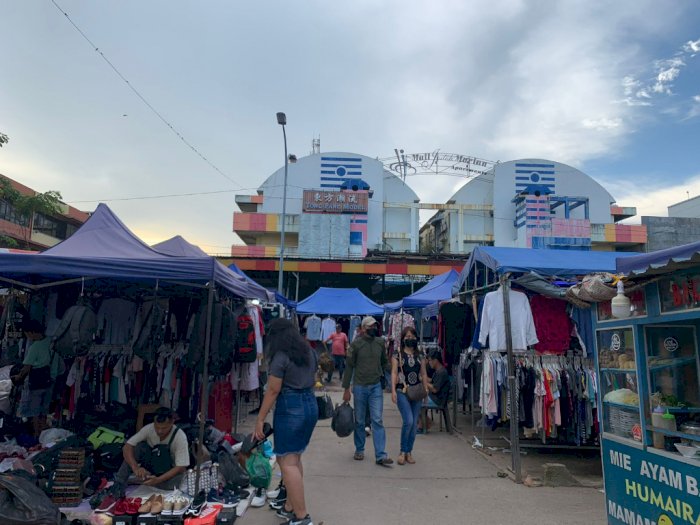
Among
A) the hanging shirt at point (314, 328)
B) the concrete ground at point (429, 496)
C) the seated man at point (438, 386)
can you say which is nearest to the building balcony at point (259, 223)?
the hanging shirt at point (314, 328)

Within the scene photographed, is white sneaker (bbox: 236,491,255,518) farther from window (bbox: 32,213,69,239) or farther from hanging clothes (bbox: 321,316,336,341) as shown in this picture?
window (bbox: 32,213,69,239)

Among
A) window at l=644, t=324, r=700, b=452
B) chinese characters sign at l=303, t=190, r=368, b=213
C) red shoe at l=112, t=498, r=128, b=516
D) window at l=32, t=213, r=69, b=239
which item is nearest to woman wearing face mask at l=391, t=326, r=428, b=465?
window at l=644, t=324, r=700, b=452

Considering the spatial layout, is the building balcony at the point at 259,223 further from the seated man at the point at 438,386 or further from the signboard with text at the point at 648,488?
the signboard with text at the point at 648,488

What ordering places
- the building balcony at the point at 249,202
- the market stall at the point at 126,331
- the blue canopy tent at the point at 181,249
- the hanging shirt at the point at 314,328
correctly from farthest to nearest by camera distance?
the building balcony at the point at 249,202 < the hanging shirt at the point at 314,328 < the blue canopy tent at the point at 181,249 < the market stall at the point at 126,331

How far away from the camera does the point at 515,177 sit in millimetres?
36438

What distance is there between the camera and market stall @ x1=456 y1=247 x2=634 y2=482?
602 cm

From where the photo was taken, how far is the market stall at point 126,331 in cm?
509

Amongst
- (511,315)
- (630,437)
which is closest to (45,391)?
(511,315)

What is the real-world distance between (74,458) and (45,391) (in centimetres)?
166

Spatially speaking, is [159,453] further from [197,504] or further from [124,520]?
[124,520]

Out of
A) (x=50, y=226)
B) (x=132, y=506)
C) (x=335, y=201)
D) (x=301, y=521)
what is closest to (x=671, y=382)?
(x=301, y=521)

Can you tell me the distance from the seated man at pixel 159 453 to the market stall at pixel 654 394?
4085mm

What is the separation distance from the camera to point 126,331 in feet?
22.3

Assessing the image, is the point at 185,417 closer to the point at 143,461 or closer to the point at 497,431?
the point at 143,461
